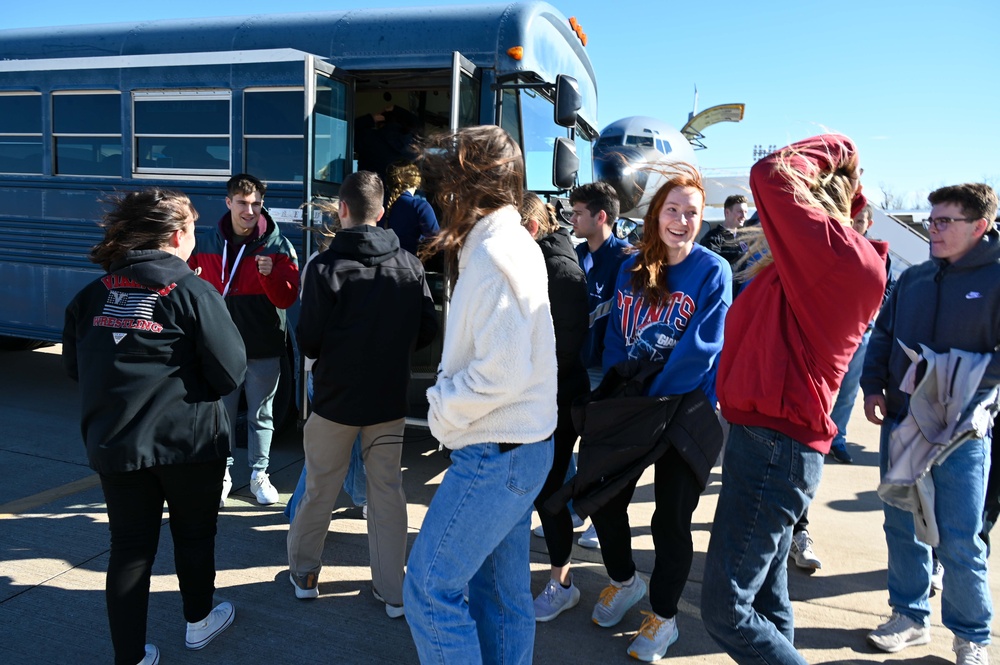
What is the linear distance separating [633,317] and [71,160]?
17.0 feet

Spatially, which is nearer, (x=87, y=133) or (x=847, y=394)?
(x=847, y=394)

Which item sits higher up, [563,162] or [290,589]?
[563,162]

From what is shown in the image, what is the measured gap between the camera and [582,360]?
3447 millimetres

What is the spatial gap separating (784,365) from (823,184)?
563 mm

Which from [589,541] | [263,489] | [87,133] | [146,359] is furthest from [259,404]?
[87,133]

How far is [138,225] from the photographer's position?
2516 millimetres

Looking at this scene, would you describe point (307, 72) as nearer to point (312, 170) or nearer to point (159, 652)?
point (312, 170)

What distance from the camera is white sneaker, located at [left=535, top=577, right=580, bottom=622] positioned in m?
3.17

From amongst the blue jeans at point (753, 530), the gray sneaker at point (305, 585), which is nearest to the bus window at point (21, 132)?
the gray sneaker at point (305, 585)

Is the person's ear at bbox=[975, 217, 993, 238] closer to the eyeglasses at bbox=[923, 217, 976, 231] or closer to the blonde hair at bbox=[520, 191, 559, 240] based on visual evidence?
the eyeglasses at bbox=[923, 217, 976, 231]

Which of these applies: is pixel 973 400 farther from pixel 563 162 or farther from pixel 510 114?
pixel 510 114

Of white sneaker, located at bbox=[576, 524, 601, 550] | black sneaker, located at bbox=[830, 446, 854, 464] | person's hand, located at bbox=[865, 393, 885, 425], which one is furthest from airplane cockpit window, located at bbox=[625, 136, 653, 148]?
person's hand, located at bbox=[865, 393, 885, 425]

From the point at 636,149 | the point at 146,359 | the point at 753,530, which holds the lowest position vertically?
the point at 753,530

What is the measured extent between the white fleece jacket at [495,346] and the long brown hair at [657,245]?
98 centimetres
